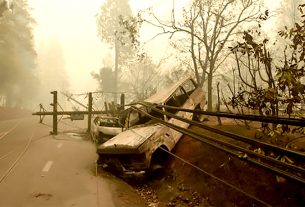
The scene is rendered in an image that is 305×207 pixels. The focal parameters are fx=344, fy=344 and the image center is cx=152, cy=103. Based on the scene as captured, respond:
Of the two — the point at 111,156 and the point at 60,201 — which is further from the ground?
the point at 111,156

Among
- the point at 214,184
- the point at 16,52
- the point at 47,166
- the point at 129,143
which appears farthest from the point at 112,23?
the point at 214,184

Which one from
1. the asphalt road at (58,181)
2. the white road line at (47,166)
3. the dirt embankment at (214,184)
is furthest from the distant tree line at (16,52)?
the dirt embankment at (214,184)

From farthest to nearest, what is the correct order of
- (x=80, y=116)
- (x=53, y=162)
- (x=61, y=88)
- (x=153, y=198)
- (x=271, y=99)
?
(x=61, y=88) < (x=80, y=116) < (x=53, y=162) < (x=153, y=198) < (x=271, y=99)

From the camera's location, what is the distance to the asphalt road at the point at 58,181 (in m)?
7.89

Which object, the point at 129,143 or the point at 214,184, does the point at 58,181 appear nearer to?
the point at 129,143

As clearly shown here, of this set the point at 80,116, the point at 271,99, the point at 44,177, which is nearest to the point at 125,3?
the point at 80,116

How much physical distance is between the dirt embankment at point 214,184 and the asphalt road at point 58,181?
30.6 inches

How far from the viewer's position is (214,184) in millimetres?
7512

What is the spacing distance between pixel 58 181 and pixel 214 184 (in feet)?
14.6

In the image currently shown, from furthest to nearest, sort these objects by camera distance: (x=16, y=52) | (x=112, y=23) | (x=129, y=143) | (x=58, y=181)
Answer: (x=112, y=23) < (x=16, y=52) < (x=58, y=181) < (x=129, y=143)

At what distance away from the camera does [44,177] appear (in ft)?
32.5

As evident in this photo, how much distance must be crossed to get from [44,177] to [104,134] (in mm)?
4607

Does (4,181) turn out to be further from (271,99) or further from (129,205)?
(271,99)

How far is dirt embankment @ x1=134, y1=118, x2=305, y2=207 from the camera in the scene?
6.14 m
